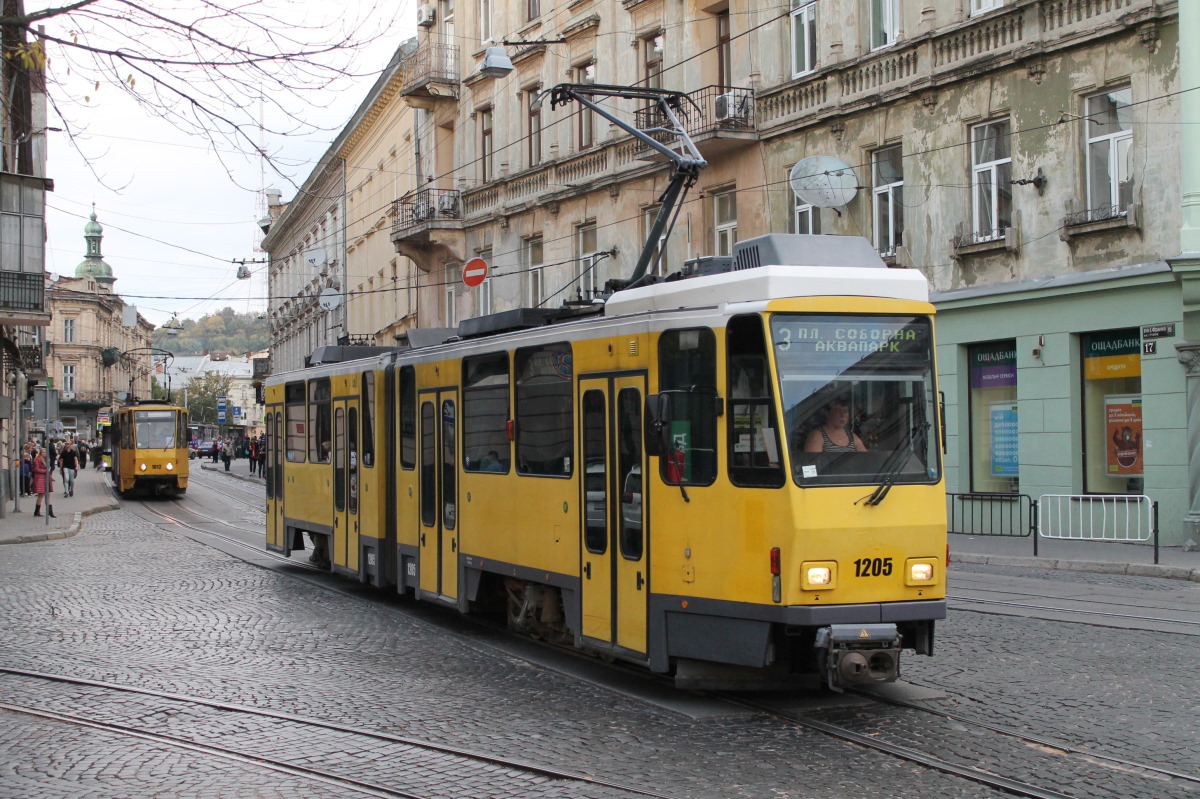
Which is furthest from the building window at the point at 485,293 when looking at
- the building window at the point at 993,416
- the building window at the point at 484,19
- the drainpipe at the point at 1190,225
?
the drainpipe at the point at 1190,225

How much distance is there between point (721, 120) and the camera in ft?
88.9

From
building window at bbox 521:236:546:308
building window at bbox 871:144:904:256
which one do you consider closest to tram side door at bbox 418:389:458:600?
building window at bbox 871:144:904:256

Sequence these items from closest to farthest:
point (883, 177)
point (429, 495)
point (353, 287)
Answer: point (429, 495) → point (883, 177) → point (353, 287)

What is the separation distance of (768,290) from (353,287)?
49.5m

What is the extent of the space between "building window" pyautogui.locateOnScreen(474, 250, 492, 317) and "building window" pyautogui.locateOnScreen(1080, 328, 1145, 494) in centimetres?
2010

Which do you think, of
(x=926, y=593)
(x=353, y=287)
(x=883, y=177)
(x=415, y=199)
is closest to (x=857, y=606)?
(x=926, y=593)

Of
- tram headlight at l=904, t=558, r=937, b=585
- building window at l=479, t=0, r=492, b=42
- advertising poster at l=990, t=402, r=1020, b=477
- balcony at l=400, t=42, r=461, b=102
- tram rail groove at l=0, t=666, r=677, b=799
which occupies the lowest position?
tram rail groove at l=0, t=666, r=677, b=799

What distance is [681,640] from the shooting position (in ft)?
28.7

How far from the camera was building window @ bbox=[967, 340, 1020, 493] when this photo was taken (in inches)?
884

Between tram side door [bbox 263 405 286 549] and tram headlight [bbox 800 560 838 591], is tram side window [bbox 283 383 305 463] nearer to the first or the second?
tram side door [bbox 263 405 286 549]

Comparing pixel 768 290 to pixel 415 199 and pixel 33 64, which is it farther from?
pixel 415 199

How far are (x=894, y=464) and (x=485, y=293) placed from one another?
30.8 meters

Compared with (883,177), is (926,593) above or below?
below

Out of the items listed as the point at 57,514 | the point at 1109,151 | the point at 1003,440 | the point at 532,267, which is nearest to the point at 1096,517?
the point at 1003,440
